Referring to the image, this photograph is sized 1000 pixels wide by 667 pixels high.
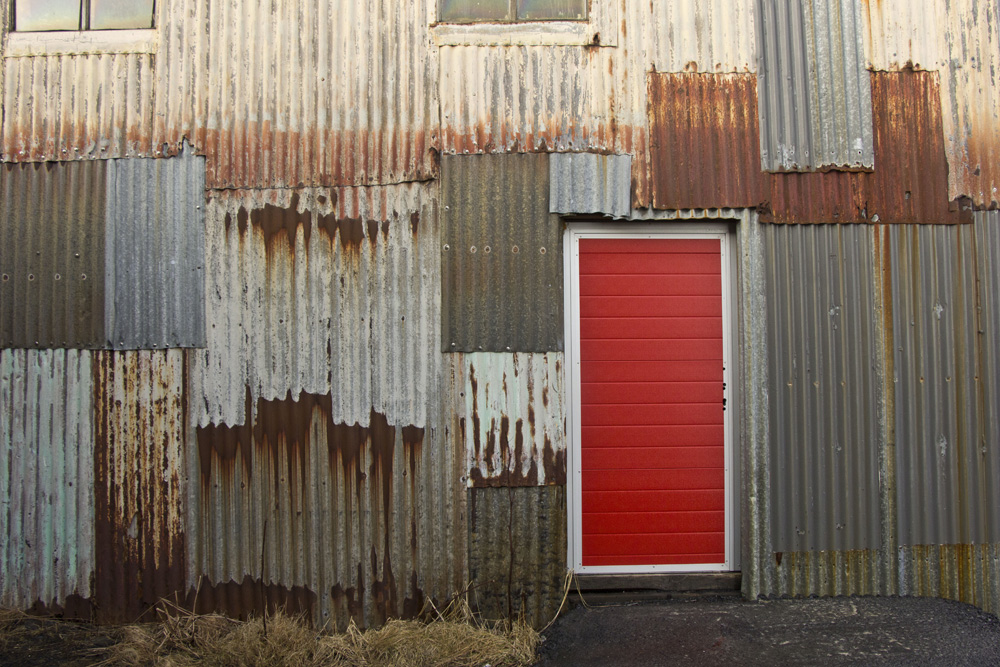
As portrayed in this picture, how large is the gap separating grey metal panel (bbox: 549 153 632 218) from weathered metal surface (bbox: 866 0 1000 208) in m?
2.04

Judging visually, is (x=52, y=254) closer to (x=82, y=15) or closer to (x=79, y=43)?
(x=79, y=43)

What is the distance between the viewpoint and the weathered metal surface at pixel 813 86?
15.1 ft

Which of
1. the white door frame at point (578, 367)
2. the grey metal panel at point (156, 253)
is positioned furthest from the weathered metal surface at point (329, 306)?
the white door frame at point (578, 367)

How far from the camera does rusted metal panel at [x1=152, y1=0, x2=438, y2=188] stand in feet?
15.0

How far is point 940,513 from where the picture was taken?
4508 millimetres

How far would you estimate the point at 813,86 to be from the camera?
4617 millimetres

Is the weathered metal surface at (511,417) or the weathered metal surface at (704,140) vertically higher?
the weathered metal surface at (704,140)

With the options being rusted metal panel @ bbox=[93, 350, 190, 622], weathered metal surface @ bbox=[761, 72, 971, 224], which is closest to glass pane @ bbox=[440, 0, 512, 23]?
weathered metal surface @ bbox=[761, 72, 971, 224]

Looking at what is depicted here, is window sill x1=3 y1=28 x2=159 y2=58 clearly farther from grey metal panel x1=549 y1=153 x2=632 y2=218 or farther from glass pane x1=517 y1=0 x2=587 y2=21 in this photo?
grey metal panel x1=549 y1=153 x2=632 y2=218

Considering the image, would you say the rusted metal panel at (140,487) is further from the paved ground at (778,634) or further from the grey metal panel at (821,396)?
the grey metal panel at (821,396)

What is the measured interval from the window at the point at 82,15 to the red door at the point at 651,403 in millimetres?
3653

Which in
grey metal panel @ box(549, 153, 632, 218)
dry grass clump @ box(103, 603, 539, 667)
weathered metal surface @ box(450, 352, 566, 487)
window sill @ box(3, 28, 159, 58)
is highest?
window sill @ box(3, 28, 159, 58)

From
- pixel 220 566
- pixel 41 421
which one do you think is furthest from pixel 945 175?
pixel 41 421

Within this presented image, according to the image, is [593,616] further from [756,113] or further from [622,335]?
[756,113]
